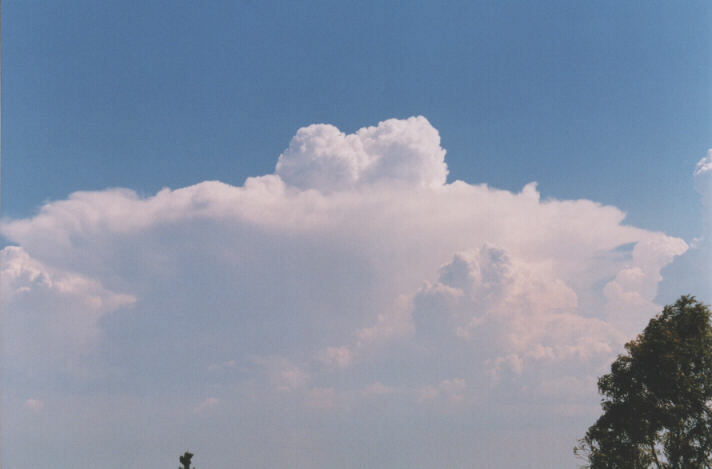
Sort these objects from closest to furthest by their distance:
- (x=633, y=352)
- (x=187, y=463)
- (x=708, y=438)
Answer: (x=187, y=463), (x=708, y=438), (x=633, y=352)

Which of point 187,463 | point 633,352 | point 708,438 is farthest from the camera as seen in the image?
point 633,352

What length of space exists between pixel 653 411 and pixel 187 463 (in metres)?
27.4

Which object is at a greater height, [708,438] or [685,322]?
[685,322]

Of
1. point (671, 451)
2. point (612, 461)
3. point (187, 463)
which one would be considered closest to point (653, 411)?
point (671, 451)

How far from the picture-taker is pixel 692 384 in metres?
34.0

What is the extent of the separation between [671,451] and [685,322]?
7703 mm

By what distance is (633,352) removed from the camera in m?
36.6

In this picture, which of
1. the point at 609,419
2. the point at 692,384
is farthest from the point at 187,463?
the point at 692,384

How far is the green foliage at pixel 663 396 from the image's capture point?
34.0 m

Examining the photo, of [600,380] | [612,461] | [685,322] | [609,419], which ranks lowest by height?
[612,461]

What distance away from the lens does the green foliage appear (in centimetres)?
3403

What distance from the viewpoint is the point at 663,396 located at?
35188mm

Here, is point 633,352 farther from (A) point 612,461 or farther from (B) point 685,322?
(A) point 612,461

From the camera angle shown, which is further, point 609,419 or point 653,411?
point 609,419
